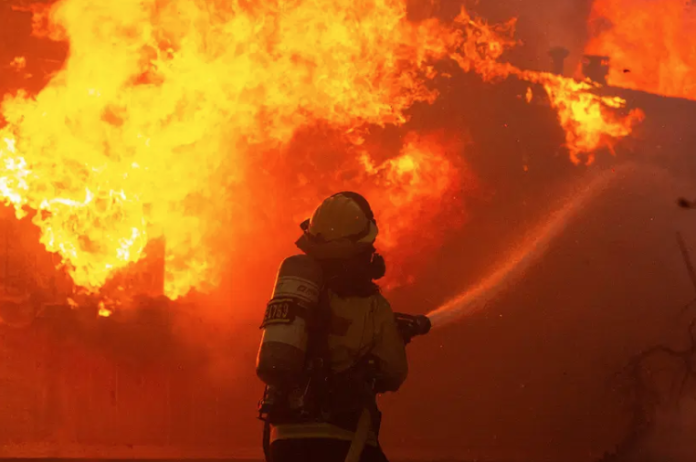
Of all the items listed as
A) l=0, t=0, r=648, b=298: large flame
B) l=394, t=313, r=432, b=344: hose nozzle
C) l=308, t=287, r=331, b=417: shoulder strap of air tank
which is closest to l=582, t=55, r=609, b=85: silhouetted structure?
l=0, t=0, r=648, b=298: large flame

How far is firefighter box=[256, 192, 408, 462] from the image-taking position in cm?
375

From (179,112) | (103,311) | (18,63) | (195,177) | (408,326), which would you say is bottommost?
(408,326)

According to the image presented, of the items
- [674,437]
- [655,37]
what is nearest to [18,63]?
[674,437]

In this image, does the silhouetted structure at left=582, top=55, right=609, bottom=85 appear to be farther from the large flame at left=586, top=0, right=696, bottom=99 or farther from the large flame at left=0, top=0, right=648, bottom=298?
the large flame at left=0, top=0, right=648, bottom=298

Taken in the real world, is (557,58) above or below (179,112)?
above

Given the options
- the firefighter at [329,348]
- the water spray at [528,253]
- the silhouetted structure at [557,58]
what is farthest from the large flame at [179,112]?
the firefighter at [329,348]

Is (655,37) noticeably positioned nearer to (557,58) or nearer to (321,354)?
(557,58)

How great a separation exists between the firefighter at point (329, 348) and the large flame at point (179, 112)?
18.6ft

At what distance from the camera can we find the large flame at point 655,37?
49.1 ft

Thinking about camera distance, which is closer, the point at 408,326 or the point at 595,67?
Result: the point at 408,326

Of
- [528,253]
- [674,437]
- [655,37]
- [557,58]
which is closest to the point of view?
[674,437]

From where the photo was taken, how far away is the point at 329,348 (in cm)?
392

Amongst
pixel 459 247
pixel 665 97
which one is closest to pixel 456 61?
pixel 459 247

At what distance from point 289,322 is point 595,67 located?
11.7 meters
